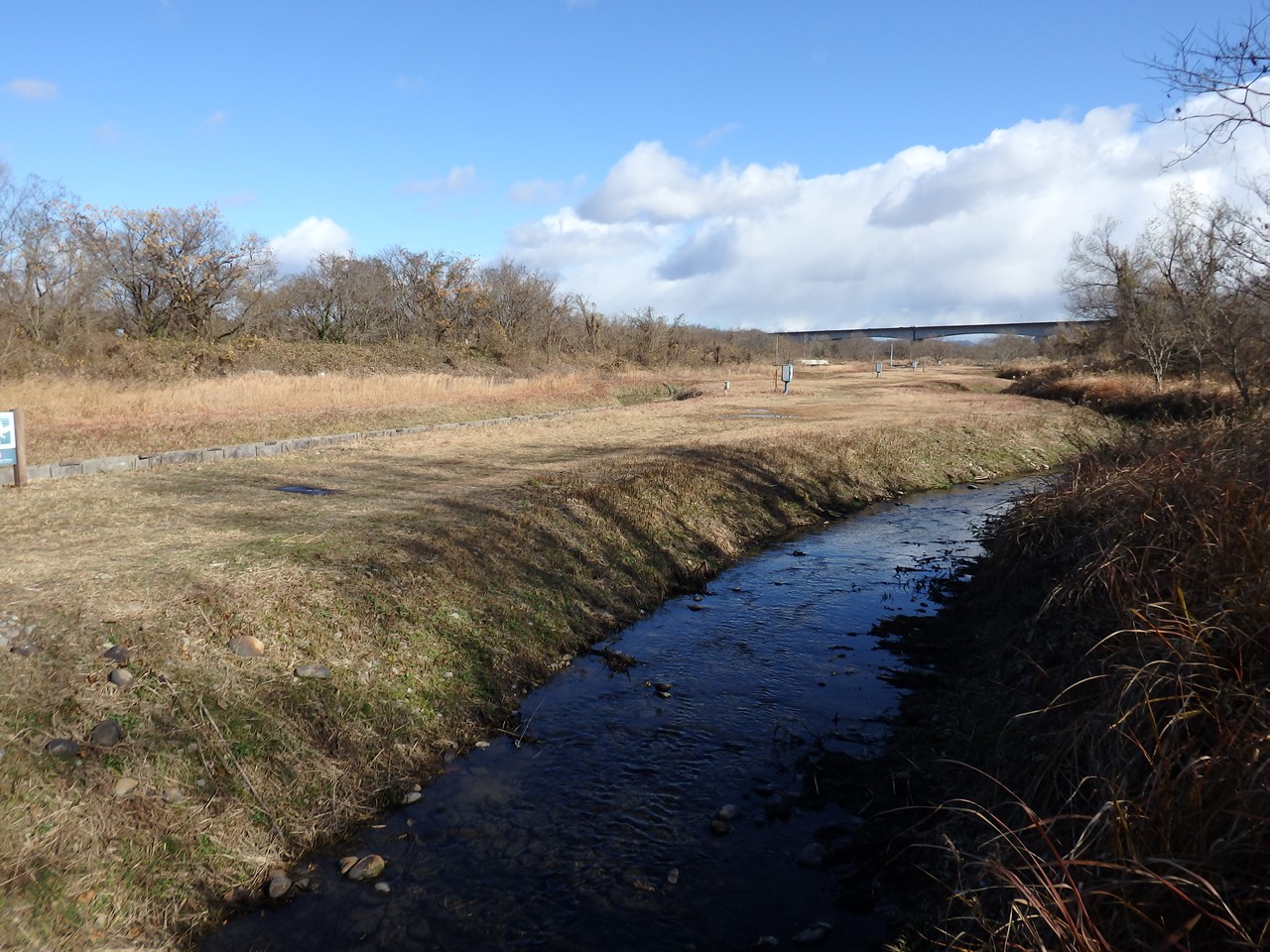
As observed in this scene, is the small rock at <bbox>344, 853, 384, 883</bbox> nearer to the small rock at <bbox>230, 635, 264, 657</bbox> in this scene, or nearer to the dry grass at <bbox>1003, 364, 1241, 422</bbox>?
the small rock at <bbox>230, 635, 264, 657</bbox>

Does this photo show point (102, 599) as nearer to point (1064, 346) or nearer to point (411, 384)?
point (411, 384)

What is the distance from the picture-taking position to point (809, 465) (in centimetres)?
1723

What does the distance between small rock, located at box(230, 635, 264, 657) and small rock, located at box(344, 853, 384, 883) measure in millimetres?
2050

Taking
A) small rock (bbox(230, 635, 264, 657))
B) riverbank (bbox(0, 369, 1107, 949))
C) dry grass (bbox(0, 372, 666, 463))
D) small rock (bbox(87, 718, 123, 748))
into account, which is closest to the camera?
riverbank (bbox(0, 369, 1107, 949))

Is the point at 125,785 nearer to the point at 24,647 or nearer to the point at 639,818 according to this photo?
the point at 24,647

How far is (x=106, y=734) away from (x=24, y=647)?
1.20 metres

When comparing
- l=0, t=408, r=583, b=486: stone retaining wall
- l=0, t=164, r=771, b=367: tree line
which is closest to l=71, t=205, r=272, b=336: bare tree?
l=0, t=164, r=771, b=367: tree line

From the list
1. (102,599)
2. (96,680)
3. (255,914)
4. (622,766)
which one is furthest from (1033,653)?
(102,599)

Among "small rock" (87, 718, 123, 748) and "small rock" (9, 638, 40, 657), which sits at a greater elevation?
"small rock" (9, 638, 40, 657)

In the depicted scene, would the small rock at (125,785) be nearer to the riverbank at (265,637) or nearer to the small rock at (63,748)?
the riverbank at (265,637)

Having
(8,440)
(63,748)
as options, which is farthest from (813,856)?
(8,440)

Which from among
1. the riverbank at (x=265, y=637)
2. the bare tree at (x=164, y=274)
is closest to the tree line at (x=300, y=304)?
the bare tree at (x=164, y=274)

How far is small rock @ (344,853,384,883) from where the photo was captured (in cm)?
482

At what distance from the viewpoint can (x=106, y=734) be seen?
5102 mm
